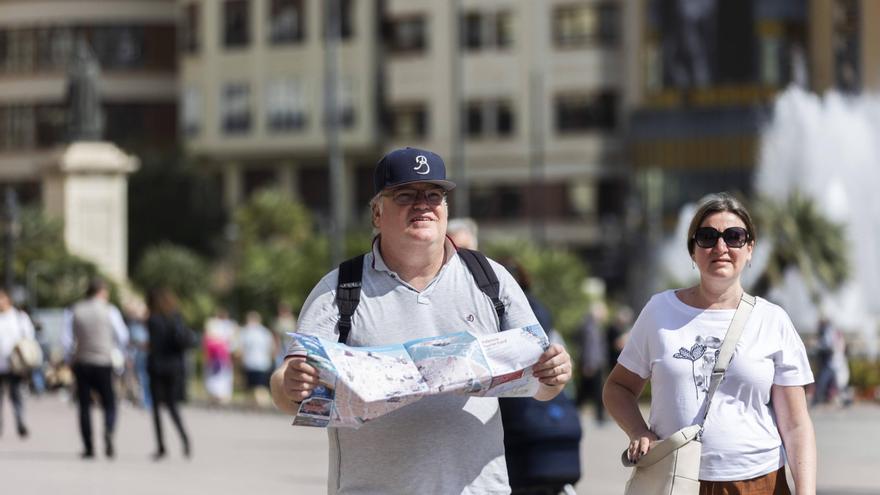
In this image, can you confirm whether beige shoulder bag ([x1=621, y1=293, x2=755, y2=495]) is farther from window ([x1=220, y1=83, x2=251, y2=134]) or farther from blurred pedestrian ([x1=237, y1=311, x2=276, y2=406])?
window ([x1=220, y1=83, x2=251, y2=134])

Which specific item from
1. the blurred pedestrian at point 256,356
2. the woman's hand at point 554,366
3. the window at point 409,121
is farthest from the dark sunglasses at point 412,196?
the window at point 409,121

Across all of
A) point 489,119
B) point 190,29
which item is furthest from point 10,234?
point 190,29

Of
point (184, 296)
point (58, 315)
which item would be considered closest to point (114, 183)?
point (58, 315)

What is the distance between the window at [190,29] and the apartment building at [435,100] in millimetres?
61

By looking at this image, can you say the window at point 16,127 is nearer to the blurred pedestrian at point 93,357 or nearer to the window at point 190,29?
the window at point 190,29

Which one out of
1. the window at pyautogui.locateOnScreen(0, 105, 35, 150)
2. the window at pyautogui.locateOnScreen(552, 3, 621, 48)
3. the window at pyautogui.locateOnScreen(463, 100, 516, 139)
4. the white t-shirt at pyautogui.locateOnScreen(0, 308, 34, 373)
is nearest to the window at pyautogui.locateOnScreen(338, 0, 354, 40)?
the window at pyautogui.locateOnScreen(463, 100, 516, 139)

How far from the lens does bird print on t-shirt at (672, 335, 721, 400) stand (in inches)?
248

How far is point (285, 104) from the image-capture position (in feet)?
268

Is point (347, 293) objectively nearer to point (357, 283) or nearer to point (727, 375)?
point (357, 283)

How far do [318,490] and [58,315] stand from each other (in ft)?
80.1

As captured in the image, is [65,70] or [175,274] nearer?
[175,274]

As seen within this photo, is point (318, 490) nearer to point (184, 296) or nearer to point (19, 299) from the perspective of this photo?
point (19, 299)

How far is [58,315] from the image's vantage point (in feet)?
132

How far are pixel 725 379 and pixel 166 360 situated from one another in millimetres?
14214
